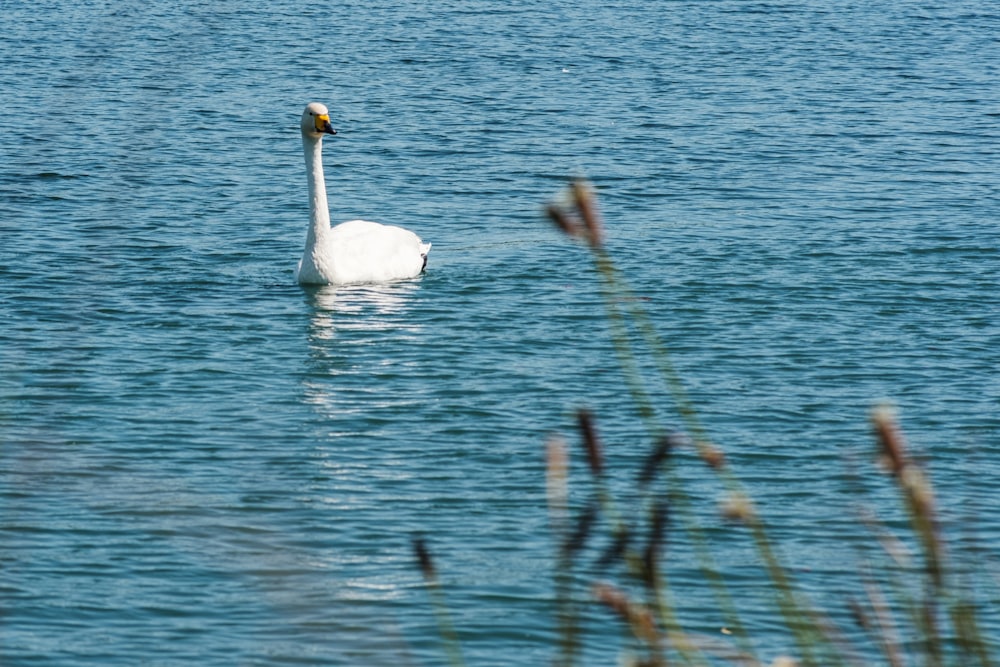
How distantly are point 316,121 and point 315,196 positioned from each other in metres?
0.77

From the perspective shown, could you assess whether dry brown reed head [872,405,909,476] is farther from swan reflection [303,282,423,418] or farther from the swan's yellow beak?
the swan's yellow beak

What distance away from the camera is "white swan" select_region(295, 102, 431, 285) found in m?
14.7

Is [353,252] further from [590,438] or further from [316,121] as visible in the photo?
[590,438]

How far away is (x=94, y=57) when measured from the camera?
2809 mm

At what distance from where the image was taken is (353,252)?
14.9m

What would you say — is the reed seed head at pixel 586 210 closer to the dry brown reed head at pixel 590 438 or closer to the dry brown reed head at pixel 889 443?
the dry brown reed head at pixel 590 438

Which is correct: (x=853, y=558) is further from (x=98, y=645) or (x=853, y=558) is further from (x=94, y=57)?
(x=94, y=57)

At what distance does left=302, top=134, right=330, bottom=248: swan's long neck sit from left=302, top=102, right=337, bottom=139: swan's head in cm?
9

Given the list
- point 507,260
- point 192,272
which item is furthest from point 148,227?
point 507,260

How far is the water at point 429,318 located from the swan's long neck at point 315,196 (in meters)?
0.53

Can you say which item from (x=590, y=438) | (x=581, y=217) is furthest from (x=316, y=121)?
(x=590, y=438)

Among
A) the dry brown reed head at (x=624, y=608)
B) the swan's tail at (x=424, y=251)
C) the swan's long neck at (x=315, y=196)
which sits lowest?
the swan's tail at (x=424, y=251)

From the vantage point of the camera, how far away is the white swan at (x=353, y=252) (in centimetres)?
1470

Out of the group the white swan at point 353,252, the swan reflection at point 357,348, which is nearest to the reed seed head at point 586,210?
the swan reflection at point 357,348
